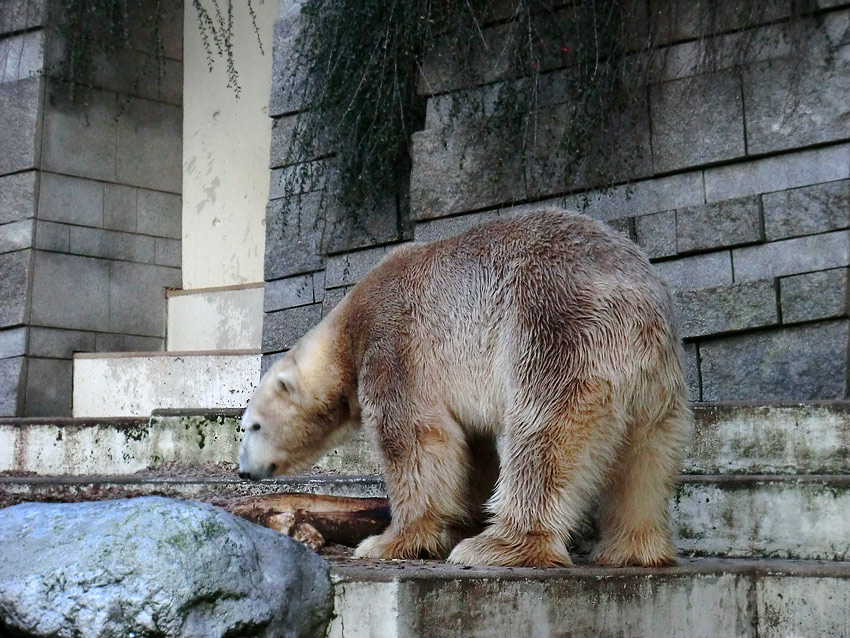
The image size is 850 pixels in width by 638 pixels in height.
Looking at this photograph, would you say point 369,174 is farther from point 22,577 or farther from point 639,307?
point 22,577

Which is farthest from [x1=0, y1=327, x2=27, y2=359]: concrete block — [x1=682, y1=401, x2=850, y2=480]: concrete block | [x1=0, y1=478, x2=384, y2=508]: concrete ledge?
[x1=682, y1=401, x2=850, y2=480]: concrete block

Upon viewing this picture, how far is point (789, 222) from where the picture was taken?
540cm

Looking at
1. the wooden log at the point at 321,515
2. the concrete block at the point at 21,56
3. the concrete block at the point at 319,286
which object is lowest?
the wooden log at the point at 321,515

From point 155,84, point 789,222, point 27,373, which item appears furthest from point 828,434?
point 155,84

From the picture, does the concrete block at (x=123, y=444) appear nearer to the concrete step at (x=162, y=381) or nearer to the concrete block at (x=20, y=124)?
the concrete step at (x=162, y=381)

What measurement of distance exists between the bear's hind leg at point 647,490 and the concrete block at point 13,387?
17.5 feet

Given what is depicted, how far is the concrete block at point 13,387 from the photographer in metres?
7.84

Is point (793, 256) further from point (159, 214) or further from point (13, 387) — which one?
point (13, 387)

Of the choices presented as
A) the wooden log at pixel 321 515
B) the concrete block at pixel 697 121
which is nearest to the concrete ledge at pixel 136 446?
the wooden log at pixel 321 515

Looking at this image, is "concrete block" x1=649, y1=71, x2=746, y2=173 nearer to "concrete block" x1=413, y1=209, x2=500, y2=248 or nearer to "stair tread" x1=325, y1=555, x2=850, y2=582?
"concrete block" x1=413, y1=209, x2=500, y2=248

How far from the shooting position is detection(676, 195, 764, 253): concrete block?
5.51 m

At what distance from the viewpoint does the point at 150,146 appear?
28.8 ft

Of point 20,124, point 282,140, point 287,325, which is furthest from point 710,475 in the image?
point 20,124

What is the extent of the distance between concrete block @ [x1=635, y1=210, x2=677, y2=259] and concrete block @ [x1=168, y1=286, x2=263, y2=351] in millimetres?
3108
